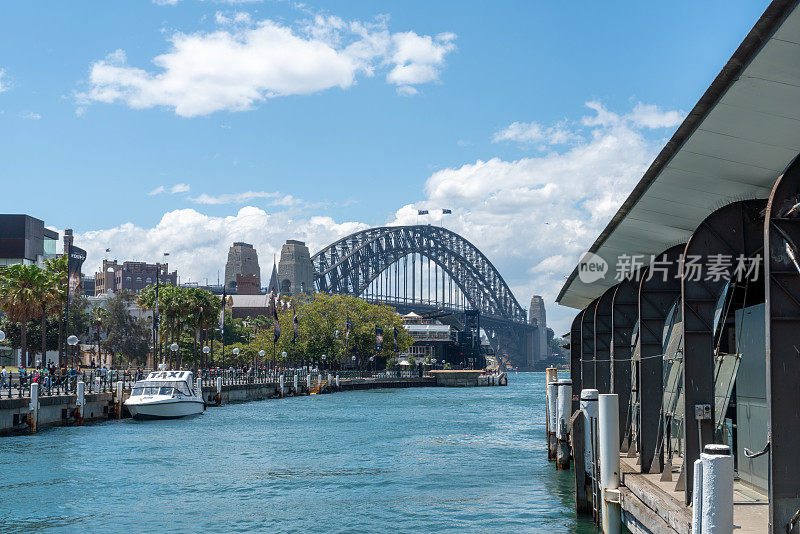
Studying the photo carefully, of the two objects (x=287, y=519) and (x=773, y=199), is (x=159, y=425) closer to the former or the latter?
(x=287, y=519)

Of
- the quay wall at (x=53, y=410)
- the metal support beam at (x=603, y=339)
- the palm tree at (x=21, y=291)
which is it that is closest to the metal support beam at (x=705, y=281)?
the metal support beam at (x=603, y=339)

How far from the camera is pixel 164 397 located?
187 feet

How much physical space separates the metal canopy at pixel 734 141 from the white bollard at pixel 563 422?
1245 cm

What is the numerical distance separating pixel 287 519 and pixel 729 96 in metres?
17.8

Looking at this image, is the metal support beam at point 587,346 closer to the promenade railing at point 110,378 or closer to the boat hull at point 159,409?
the promenade railing at point 110,378

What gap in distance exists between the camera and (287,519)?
23828 millimetres

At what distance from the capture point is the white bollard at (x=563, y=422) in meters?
29.9

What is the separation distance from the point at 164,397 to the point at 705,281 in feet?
157

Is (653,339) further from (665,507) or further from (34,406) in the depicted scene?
(34,406)

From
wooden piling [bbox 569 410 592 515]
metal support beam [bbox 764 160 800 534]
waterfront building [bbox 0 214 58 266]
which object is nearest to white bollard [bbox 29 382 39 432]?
wooden piling [bbox 569 410 592 515]

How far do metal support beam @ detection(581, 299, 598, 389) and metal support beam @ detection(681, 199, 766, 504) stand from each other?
1714cm

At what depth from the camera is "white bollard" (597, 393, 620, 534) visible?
17.3 meters

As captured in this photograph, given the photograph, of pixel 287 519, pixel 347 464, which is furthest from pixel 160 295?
pixel 287 519

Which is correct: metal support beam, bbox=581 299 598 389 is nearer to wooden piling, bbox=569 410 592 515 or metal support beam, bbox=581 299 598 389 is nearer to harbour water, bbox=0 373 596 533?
harbour water, bbox=0 373 596 533
